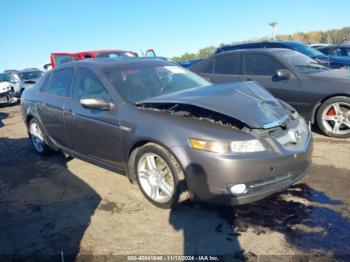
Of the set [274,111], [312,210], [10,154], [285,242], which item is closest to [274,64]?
[274,111]

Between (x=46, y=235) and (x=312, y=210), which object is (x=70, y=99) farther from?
(x=312, y=210)

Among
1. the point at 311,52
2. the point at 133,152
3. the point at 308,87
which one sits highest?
the point at 311,52

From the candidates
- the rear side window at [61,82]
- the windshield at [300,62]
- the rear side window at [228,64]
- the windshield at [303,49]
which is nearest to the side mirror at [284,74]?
the windshield at [300,62]

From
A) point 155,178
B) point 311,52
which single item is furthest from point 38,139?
point 311,52

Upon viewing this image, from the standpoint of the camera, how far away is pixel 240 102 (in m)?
3.49

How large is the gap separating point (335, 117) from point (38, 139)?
5100 millimetres

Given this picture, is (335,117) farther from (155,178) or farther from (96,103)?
(96,103)

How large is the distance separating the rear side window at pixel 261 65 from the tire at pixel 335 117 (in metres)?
1.14

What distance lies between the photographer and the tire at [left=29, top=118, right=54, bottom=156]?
18.5ft

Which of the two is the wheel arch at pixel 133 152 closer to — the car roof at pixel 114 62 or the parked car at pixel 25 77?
the car roof at pixel 114 62

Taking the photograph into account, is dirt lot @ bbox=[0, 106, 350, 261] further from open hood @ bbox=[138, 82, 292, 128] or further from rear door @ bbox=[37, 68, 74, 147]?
open hood @ bbox=[138, 82, 292, 128]

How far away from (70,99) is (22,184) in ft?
4.58

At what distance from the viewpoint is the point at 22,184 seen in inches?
186

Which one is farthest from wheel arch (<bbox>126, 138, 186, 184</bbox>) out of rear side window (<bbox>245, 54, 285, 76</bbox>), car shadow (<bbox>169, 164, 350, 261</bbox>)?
rear side window (<bbox>245, 54, 285, 76</bbox>)
